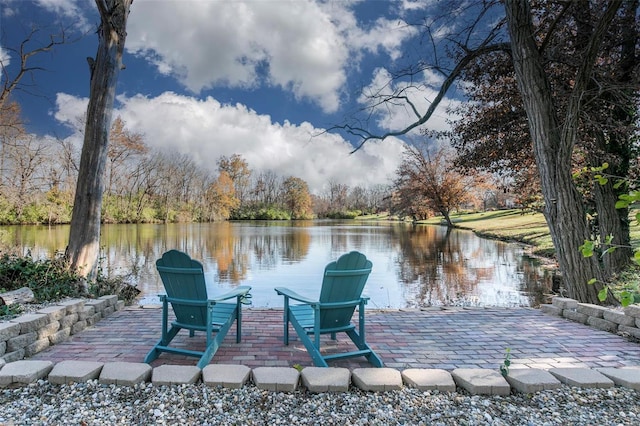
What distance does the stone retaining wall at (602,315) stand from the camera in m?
3.48

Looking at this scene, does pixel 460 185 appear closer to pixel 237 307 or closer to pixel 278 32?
pixel 278 32

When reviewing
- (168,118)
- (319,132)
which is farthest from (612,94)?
(168,118)

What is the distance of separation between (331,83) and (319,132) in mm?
4534

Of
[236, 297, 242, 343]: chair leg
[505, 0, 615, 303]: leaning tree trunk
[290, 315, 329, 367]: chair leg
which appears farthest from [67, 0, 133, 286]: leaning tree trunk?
[505, 0, 615, 303]: leaning tree trunk

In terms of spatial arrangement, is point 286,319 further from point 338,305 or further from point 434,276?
point 434,276

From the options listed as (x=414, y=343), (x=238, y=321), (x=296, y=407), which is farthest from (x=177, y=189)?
(x=296, y=407)

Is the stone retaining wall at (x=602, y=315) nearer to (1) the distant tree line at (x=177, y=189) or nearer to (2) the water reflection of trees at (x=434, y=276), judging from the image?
(2) the water reflection of trees at (x=434, y=276)

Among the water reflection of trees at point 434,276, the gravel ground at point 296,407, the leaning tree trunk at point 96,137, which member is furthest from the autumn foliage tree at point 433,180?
the gravel ground at point 296,407

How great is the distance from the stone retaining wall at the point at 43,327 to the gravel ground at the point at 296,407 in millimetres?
648

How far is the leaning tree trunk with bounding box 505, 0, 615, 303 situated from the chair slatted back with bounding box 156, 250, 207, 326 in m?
4.72

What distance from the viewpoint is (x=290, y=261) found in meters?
10.8

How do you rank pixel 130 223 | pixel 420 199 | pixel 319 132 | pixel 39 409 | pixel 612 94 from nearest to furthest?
pixel 39 409
pixel 612 94
pixel 319 132
pixel 420 199
pixel 130 223

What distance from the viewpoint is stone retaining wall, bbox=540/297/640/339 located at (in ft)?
11.4

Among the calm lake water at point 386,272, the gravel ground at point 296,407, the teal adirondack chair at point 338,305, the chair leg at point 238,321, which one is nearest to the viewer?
the gravel ground at point 296,407
